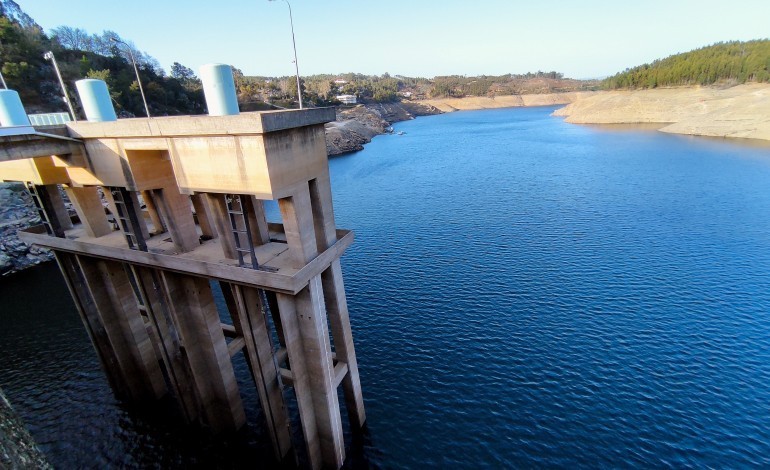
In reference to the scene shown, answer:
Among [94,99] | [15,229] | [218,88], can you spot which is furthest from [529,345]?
[15,229]

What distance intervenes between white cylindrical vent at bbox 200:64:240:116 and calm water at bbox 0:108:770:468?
17.4 meters

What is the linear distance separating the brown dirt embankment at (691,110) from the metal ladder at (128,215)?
123 meters

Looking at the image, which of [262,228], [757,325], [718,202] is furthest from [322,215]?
[718,202]

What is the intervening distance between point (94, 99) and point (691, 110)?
5901 inches

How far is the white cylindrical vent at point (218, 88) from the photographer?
1341 centimetres

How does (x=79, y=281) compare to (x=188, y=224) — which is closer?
(x=188, y=224)

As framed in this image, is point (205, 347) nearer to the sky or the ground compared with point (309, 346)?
nearer to the ground

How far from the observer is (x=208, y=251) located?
57.4ft

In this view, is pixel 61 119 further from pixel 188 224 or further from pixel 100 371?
pixel 100 371

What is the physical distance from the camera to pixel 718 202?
49.2m

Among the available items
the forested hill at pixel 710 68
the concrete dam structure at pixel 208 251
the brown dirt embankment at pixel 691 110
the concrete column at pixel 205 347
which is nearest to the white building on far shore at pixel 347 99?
the brown dirt embankment at pixel 691 110

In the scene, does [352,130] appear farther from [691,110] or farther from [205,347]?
[205,347]

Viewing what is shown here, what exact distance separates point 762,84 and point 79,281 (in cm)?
16755

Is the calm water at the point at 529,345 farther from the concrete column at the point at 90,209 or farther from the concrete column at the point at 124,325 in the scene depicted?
the concrete column at the point at 90,209
